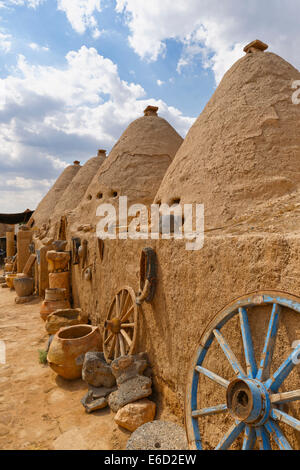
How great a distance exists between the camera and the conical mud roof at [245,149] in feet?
11.2

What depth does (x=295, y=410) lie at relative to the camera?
6.15 ft

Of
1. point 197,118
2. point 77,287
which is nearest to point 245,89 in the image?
point 197,118

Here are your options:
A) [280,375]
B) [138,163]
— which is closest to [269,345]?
[280,375]

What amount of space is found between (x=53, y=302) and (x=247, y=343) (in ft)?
19.1

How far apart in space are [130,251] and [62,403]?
217cm

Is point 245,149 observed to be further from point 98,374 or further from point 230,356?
point 98,374

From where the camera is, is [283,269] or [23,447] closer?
[283,269]

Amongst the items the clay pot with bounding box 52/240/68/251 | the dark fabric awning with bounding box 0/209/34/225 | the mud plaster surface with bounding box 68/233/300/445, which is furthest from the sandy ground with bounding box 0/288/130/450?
the dark fabric awning with bounding box 0/209/34/225

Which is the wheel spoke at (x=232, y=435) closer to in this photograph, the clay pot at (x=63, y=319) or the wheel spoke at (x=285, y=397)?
the wheel spoke at (x=285, y=397)

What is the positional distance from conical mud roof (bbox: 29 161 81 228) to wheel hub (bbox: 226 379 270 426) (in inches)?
589

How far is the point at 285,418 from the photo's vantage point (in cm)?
170

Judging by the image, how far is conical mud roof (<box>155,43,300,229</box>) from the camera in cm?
340
